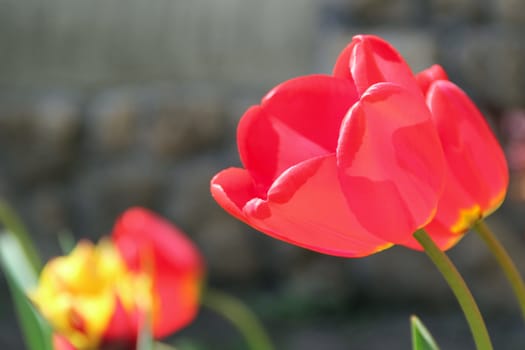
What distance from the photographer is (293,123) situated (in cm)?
31

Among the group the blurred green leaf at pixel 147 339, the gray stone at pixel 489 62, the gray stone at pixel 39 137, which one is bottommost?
the gray stone at pixel 39 137

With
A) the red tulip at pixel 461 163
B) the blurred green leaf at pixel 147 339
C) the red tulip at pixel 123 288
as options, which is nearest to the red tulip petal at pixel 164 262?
the red tulip at pixel 123 288

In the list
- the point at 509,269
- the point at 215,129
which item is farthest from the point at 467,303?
the point at 215,129

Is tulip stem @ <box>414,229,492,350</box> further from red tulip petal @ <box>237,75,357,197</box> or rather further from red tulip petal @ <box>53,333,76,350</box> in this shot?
red tulip petal @ <box>53,333,76,350</box>

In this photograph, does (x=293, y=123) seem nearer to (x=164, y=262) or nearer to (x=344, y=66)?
(x=344, y=66)

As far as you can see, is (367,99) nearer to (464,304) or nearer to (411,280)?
(464,304)

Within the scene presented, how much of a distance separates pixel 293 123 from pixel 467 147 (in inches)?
2.4

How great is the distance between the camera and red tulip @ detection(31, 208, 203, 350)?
55 centimetres

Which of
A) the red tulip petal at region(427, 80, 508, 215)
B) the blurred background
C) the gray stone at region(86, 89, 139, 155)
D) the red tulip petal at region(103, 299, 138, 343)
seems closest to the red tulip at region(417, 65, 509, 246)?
the red tulip petal at region(427, 80, 508, 215)

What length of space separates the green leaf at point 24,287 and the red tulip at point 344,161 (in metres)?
0.17

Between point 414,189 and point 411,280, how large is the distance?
6.71 feet

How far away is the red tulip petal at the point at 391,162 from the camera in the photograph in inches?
11.0

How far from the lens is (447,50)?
2188mm

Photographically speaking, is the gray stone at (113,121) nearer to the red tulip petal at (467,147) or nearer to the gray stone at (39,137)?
the gray stone at (39,137)
